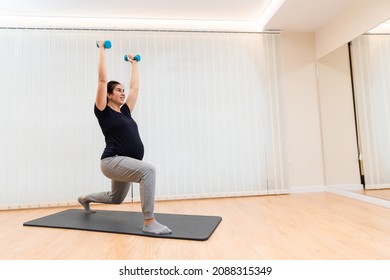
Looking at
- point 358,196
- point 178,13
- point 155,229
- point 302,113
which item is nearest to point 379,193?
point 358,196

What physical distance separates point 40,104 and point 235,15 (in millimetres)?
2655

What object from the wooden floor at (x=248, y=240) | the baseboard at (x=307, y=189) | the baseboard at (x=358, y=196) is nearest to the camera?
the wooden floor at (x=248, y=240)

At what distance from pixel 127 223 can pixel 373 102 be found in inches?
111

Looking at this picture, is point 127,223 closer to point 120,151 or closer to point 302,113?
point 120,151

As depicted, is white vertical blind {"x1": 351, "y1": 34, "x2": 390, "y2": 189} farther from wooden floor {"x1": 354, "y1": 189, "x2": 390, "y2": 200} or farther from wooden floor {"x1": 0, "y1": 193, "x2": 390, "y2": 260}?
wooden floor {"x1": 0, "y1": 193, "x2": 390, "y2": 260}

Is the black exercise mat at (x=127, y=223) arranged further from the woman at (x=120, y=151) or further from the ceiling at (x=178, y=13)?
the ceiling at (x=178, y=13)

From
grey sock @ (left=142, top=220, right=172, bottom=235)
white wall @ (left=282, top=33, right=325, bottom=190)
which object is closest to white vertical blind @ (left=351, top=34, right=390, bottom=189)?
white wall @ (left=282, top=33, right=325, bottom=190)

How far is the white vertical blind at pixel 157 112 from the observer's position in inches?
113

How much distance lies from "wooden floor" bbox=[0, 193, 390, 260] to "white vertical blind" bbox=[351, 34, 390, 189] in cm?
45

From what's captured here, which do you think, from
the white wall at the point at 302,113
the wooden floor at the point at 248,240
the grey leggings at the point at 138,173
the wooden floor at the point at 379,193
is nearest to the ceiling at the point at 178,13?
the white wall at the point at 302,113

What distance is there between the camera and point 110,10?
9.75ft

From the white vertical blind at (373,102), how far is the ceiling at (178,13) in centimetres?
63

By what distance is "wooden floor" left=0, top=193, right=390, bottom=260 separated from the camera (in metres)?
1.40

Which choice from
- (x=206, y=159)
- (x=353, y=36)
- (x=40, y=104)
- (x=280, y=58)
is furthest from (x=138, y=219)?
(x=353, y=36)
